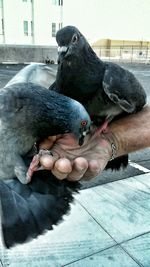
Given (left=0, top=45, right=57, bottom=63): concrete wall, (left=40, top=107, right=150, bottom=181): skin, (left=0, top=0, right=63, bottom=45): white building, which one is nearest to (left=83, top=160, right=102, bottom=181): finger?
(left=40, top=107, right=150, bottom=181): skin

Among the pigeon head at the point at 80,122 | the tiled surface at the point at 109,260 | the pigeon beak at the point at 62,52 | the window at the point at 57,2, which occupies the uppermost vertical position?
the window at the point at 57,2

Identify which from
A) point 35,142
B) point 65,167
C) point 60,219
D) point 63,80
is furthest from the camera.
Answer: point 63,80

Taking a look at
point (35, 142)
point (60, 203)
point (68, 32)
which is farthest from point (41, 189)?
point (68, 32)

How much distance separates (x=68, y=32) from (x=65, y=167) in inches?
61.8

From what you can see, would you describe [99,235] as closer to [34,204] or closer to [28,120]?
[34,204]

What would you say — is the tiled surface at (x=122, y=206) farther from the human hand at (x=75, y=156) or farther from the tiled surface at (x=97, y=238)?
the human hand at (x=75, y=156)

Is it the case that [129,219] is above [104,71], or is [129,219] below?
below

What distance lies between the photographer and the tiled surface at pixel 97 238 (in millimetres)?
3354

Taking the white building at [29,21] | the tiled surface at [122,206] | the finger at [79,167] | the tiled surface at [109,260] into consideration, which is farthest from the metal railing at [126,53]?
the finger at [79,167]

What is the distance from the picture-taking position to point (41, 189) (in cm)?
290

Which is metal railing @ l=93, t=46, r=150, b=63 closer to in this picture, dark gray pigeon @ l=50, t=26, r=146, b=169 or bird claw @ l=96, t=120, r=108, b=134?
dark gray pigeon @ l=50, t=26, r=146, b=169

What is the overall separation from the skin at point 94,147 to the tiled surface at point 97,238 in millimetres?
838

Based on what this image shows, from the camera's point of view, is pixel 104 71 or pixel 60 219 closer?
pixel 60 219

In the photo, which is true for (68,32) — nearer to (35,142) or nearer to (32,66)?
(32,66)
